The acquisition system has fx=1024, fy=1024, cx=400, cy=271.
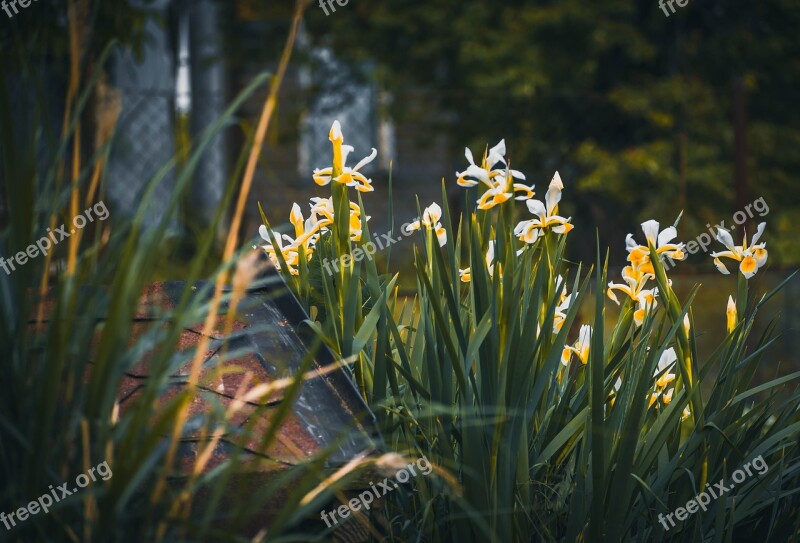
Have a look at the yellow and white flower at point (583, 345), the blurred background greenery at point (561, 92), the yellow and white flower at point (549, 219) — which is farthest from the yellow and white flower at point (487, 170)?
the blurred background greenery at point (561, 92)

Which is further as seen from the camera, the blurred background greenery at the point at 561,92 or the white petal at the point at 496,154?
the blurred background greenery at the point at 561,92

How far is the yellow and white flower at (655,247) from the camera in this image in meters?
2.38


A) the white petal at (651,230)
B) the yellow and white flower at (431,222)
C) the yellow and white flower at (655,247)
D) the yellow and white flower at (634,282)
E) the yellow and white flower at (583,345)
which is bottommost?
the yellow and white flower at (583,345)

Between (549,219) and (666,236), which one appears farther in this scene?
(666,236)

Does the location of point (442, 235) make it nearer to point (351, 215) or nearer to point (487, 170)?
point (351, 215)

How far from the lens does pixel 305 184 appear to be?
1238cm

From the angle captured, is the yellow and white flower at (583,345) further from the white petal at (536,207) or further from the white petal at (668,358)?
the white petal at (536,207)

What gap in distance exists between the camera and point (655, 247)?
8.13 feet

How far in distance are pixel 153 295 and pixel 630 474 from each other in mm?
1017

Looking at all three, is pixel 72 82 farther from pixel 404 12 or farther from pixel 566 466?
pixel 404 12

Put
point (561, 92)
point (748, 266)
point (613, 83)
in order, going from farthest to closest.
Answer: point (613, 83) < point (561, 92) < point (748, 266)

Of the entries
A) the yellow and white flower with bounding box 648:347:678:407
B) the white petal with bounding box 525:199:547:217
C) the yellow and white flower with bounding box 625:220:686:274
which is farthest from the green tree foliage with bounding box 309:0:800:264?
the white petal with bounding box 525:199:547:217

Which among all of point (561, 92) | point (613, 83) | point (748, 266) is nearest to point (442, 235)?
point (748, 266)

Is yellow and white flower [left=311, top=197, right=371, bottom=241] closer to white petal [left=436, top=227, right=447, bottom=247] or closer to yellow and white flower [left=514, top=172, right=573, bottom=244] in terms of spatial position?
white petal [left=436, top=227, right=447, bottom=247]
